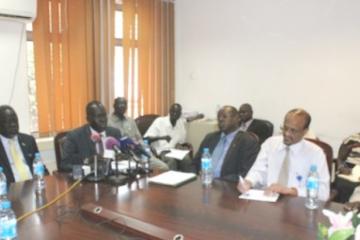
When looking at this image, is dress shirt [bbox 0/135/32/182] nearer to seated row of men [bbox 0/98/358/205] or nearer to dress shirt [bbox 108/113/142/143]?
seated row of men [bbox 0/98/358/205]

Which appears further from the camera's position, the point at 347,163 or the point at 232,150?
the point at 347,163

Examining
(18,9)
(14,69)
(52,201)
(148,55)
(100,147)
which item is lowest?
(52,201)

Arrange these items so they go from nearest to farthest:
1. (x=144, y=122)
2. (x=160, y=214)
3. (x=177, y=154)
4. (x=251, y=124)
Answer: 1. (x=160, y=214)
2. (x=177, y=154)
3. (x=251, y=124)
4. (x=144, y=122)

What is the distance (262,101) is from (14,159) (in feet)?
10.7

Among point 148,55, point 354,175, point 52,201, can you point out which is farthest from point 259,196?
point 148,55

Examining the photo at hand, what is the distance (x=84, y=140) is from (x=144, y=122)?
207 centimetres

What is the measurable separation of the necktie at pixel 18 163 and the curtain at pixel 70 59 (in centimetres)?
143

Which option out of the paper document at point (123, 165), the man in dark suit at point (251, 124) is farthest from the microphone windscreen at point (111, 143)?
the man in dark suit at point (251, 124)

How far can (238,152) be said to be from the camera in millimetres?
2812

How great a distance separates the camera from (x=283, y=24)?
4621 mm

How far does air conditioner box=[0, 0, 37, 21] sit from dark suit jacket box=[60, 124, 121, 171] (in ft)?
5.08

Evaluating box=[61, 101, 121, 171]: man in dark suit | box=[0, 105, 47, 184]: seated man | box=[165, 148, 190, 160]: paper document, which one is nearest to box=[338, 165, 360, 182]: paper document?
box=[165, 148, 190, 160]: paper document

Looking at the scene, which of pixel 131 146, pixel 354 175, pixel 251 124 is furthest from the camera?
pixel 251 124

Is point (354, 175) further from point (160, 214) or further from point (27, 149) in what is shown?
point (27, 149)
